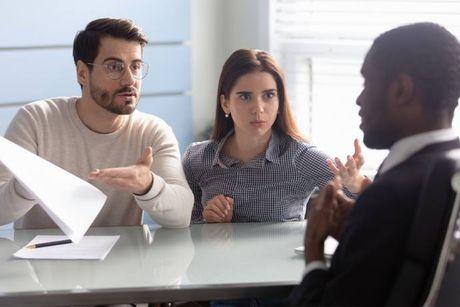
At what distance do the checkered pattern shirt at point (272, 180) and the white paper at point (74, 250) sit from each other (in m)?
0.49

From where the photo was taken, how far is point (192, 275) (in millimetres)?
1950

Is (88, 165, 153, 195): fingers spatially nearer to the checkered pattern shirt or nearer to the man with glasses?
the man with glasses

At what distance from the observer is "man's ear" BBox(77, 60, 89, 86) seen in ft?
9.30

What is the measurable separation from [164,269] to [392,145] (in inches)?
28.1

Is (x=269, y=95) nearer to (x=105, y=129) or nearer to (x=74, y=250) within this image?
(x=105, y=129)

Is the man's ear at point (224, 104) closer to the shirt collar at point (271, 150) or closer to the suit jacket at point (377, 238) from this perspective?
the shirt collar at point (271, 150)

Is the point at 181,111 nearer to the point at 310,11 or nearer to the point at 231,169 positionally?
the point at 310,11

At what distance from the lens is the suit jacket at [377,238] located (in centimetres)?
141

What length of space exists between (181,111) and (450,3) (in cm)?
139

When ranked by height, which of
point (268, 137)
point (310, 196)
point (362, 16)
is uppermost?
point (362, 16)

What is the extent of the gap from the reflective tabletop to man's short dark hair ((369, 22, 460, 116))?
0.59 metres

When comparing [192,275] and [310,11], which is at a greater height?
[310,11]

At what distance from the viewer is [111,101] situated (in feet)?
8.94

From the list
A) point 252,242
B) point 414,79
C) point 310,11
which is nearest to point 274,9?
point 310,11
